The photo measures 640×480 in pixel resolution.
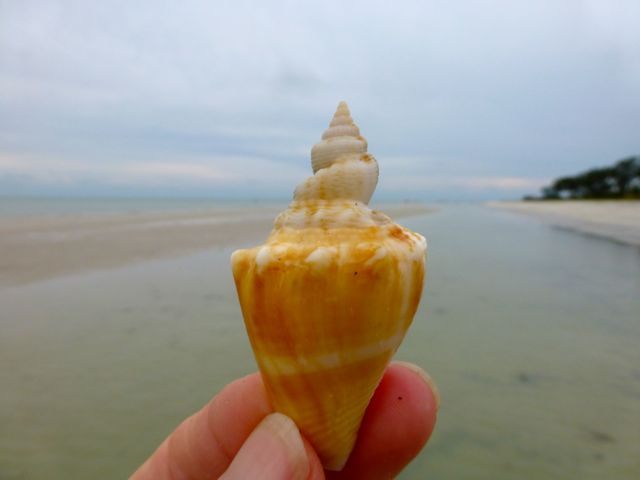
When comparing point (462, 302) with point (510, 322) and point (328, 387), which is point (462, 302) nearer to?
point (510, 322)

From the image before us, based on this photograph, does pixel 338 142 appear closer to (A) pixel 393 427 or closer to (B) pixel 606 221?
(A) pixel 393 427

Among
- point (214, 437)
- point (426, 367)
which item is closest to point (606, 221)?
point (426, 367)

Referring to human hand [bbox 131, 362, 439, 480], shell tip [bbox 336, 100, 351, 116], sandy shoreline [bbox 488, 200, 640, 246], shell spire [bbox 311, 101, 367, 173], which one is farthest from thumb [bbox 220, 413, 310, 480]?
sandy shoreline [bbox 488, 200, 640, 246]

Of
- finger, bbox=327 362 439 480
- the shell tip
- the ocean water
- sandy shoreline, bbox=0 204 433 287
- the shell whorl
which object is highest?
the shell tip

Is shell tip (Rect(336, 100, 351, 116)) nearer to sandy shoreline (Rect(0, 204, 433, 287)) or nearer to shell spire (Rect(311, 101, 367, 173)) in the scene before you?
shell spire (Rect(311, 101, 367, 173))

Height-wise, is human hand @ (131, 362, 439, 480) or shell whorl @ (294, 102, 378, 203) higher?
shell whorl @ (294, 102, 378, 203)

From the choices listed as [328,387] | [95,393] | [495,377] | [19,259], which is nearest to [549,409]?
[495,377]
